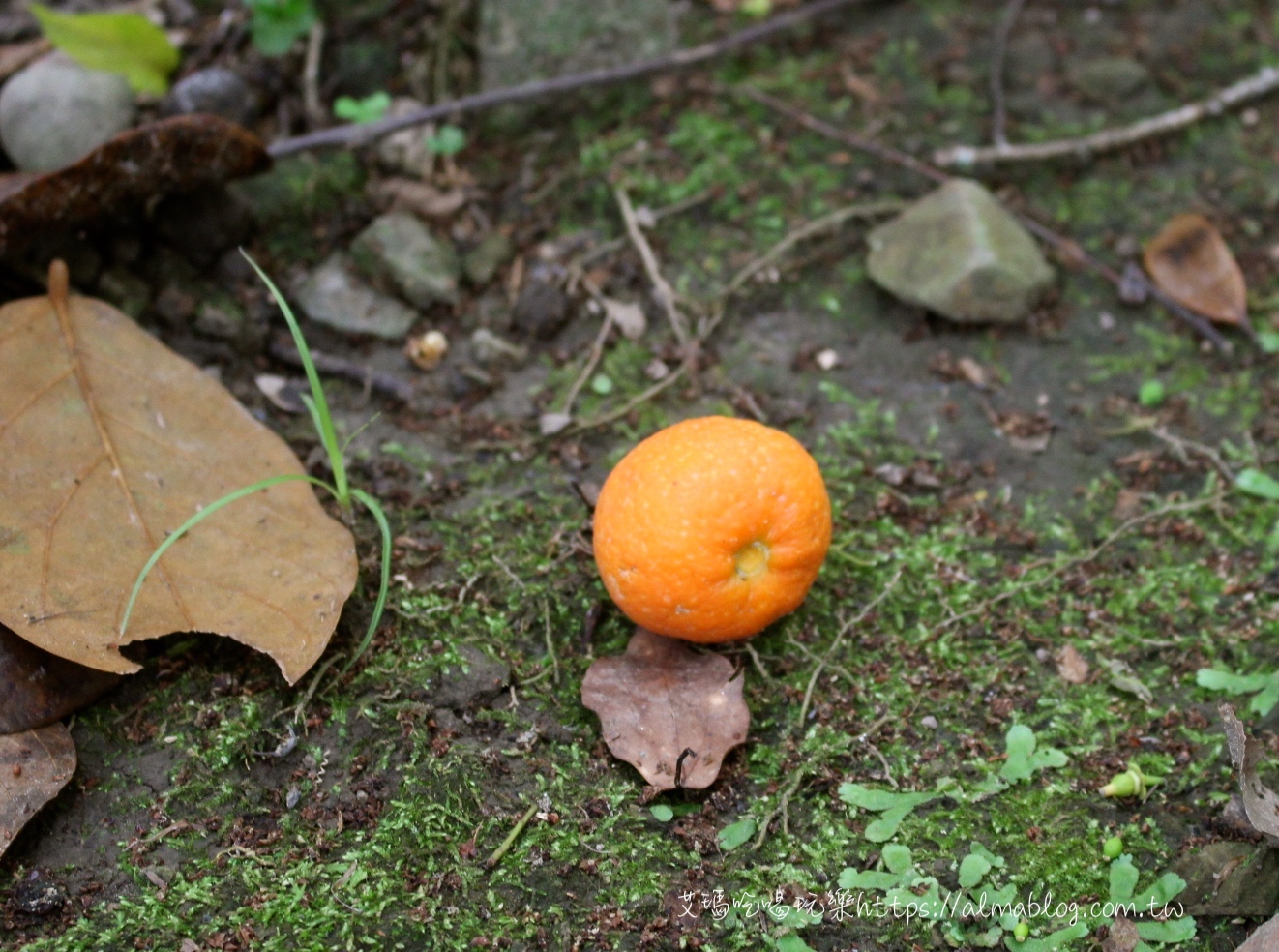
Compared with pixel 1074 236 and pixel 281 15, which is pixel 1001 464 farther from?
pixel 281 15

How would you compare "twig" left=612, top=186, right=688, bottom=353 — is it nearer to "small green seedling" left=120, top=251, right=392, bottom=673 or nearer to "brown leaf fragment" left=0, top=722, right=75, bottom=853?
"small green seedling" left=120, top=251, right=392, bottom=673

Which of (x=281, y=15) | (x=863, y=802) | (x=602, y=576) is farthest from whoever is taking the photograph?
(x=281, y=15)

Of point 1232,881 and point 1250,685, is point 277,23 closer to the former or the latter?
point 1250,685

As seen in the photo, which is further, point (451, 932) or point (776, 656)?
point (776, 656)

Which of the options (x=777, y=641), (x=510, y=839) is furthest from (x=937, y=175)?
(x=510, y=839)

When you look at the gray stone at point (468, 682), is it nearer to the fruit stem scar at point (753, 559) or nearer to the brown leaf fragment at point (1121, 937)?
the fruit stem scar at point (753, 559)

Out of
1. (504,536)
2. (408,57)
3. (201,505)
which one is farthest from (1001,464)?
(408,57)
